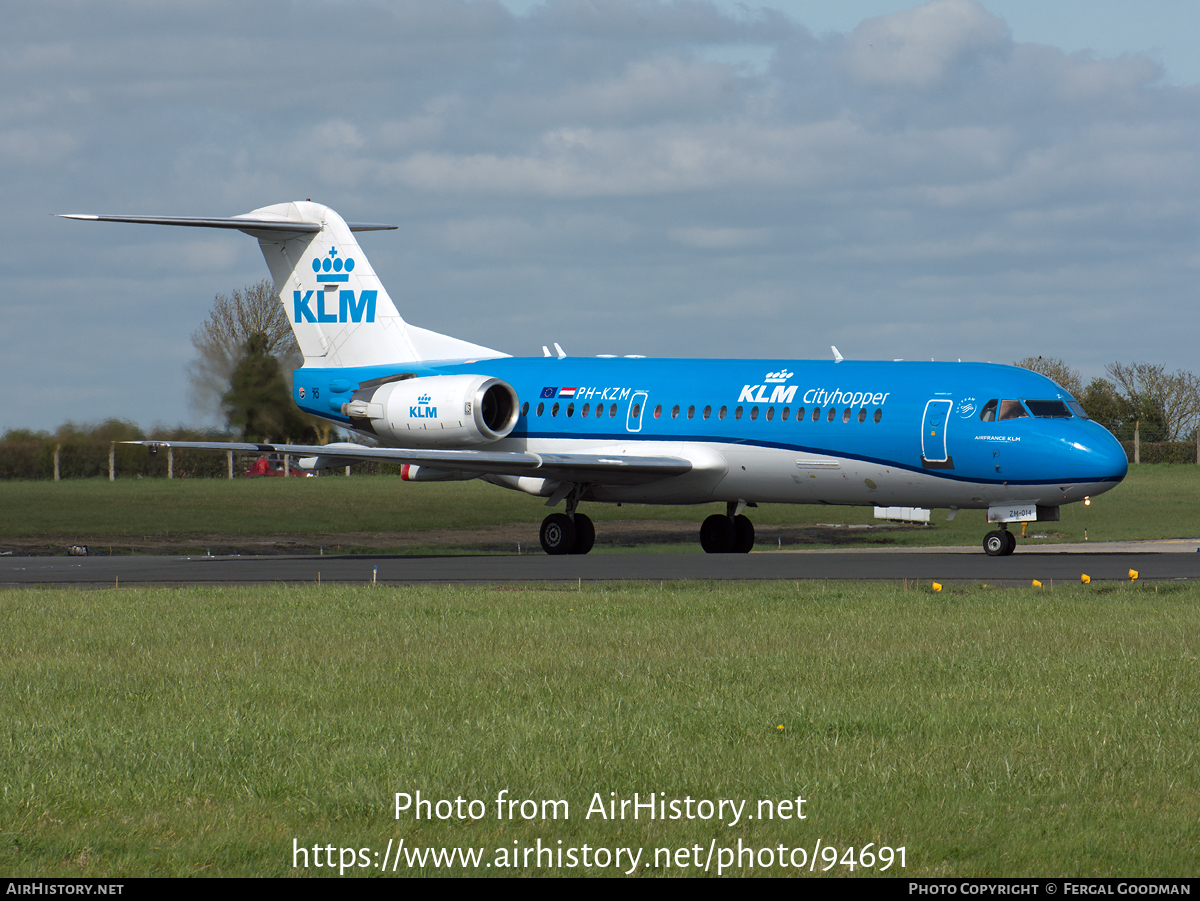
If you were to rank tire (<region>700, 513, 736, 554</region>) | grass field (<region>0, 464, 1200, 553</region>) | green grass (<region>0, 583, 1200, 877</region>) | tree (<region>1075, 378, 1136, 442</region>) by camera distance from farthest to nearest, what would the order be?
tree (<region>1075, 378, 1136, 442</region>), grass field (<region>0, 464, 1200, 553</region>), tire (<region>700, 513, 736, 554</region>), green grass (<region>0, 583, 1200, 877</region>)

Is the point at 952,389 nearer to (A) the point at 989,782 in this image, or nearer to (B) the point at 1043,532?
(B) the point at 1043,532

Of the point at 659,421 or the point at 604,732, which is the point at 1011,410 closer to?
the point at 659,421

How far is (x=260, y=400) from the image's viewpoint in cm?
3469

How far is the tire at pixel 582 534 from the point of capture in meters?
30.6

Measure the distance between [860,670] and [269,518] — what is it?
30427 mm

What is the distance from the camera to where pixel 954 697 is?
9.88 metres

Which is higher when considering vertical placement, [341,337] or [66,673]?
[341,337]

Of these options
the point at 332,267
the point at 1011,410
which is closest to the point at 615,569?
the point at 1011,410

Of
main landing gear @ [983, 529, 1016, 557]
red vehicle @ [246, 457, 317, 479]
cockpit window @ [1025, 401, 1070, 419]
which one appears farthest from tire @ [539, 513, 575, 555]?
red vehicle @ [246, 457, 317, 479]

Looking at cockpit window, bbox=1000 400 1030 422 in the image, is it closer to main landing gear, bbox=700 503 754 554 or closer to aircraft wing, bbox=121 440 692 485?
aircraft wing, bbox=121 440 692 485

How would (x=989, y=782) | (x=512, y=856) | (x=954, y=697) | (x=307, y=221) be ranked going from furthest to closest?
(x=307, y=221)
(x=954, y=697)
(x=989, y=782)
(x=512, y=856)

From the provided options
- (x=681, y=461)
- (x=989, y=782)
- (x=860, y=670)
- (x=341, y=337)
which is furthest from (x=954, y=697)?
(x=341, y=337)

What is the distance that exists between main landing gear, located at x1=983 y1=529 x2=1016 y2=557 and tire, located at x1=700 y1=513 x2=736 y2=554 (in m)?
6.61

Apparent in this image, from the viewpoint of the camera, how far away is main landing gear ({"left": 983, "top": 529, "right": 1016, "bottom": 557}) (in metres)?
25.6
